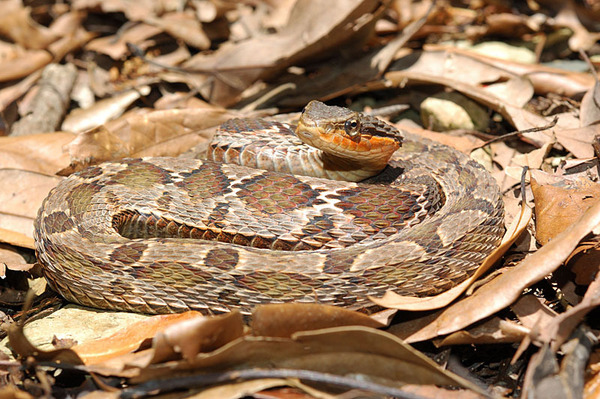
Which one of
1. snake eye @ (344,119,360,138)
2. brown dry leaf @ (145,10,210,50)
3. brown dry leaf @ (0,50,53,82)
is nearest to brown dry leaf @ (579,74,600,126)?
snake eye @ (344,119,360,138)

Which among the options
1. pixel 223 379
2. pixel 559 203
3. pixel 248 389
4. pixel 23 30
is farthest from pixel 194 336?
pixel 23 30

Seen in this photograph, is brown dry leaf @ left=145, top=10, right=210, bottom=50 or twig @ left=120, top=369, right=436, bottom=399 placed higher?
brown dry leaf @ left=145, top=10, right=210, bottom=50

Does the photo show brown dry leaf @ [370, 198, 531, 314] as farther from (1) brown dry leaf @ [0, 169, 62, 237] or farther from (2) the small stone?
(1) brown dry leaf @ [0, 169, 62, 237]

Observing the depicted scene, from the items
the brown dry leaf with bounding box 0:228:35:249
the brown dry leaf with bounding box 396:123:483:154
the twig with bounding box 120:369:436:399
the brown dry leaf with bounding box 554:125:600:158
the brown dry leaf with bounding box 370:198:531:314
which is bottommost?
the brown dry leaf with bounding box 396:123:483:154

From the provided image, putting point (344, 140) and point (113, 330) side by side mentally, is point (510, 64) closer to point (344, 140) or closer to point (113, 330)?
point (344, 140)

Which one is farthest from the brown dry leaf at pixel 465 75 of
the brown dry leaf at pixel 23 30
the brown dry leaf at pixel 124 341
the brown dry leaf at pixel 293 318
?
the brown dry leaf at pixel 23 30

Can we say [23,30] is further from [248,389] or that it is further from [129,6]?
[248,389]

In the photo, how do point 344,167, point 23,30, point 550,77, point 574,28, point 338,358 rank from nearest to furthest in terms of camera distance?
point 338,358, point 344,167, point 550,77, point 574,28, point 23,30
